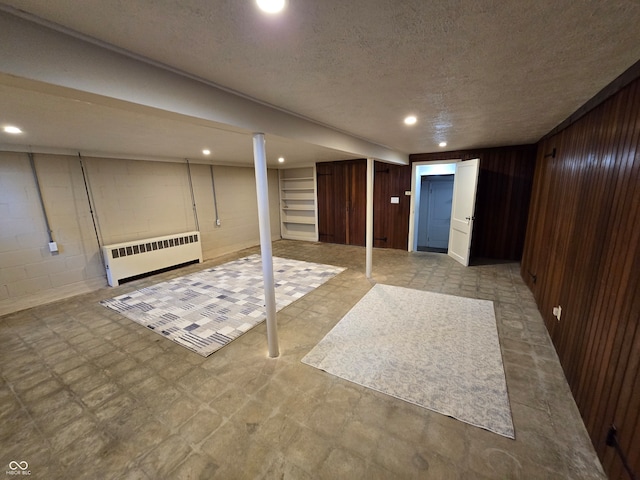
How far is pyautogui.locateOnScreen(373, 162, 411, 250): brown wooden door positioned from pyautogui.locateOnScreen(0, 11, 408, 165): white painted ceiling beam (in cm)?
439

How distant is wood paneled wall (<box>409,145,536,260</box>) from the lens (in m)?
4.68

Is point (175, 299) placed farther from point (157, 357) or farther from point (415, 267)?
point (415, 267)

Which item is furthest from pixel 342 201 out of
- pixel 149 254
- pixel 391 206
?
pixel 149 254

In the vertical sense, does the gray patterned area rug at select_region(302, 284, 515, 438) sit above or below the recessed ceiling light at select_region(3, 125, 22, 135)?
below

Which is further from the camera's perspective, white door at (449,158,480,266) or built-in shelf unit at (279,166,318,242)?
built-in shelf unit at (279,166,318,242)

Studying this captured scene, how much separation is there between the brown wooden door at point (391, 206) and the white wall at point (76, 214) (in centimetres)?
406

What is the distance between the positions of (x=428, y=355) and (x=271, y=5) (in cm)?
264

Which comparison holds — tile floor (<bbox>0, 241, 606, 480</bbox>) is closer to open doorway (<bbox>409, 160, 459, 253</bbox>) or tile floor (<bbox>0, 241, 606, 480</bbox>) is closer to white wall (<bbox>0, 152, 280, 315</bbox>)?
white wall (<bbox>0, 152, 280, 315</bbox>)

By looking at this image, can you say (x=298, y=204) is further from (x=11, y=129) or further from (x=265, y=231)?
(x=11, y=129)

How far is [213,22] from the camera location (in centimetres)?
100

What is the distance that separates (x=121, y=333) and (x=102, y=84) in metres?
2.65

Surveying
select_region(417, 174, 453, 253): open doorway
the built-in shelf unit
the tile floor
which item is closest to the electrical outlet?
the tile floor

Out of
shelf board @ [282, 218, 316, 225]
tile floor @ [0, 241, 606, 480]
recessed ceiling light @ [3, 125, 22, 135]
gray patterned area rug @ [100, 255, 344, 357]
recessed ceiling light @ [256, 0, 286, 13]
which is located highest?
recessed ceiling light @ [3, 125, 22, 135]

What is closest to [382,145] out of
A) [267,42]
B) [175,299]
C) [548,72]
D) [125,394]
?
[548,72]
